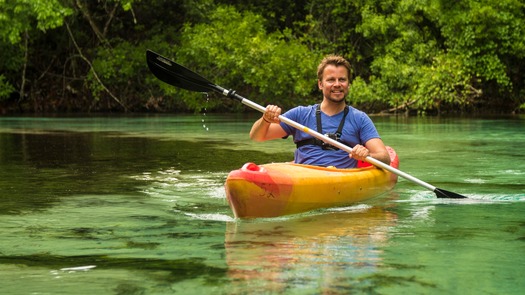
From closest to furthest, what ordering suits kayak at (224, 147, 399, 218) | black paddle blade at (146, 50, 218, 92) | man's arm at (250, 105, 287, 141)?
kayak at (224, 147, 399, 218)
man's arm at (250, 105, 287, 141)
black paddle blade at (146, 50, 218, 92)

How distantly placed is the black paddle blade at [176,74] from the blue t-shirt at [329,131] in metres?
1.28

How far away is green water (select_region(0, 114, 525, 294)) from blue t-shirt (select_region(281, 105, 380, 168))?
1.33 ft

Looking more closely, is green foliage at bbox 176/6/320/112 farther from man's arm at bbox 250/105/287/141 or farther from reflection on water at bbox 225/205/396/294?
reflection on water at bbox 225/205/396/294

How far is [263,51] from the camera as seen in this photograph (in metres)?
23.7

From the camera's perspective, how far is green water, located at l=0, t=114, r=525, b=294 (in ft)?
12.3

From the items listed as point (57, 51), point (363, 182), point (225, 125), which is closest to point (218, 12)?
point (57, 51)

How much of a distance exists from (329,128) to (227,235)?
62.3 inches

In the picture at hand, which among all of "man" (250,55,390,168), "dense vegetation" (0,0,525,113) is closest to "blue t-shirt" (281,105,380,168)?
"man" (250,55,390,168)

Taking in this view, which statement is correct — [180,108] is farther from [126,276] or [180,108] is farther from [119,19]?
[126,276]

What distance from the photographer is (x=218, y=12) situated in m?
25.3

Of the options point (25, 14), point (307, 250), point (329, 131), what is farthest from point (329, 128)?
point (25, 14)

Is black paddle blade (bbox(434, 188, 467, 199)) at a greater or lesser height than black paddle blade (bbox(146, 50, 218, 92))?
lesser

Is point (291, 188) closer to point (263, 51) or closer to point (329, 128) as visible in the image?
point (329, 128)

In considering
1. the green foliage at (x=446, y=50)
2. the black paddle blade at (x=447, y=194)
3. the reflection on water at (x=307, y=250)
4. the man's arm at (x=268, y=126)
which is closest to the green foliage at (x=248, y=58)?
the green foliage at (x=446, y=50)
